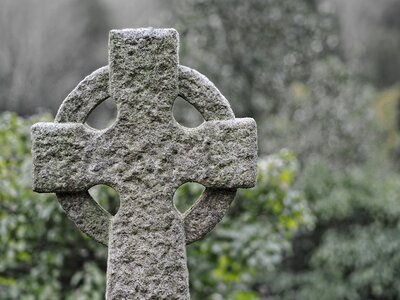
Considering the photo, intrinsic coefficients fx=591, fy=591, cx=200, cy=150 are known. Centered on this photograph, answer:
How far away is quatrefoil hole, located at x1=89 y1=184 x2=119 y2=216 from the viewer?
418 cm

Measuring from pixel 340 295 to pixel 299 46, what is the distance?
3749mm

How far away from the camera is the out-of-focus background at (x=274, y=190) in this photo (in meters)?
4.39

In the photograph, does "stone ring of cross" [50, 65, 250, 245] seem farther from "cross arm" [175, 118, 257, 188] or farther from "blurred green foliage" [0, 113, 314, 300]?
"blurred green foliage" [0, 113, 314, 300]

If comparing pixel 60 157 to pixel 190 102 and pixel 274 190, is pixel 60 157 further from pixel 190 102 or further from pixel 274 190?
pixel 274 190

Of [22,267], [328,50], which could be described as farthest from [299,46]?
[22,267]

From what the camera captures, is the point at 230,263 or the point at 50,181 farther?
the point at 230,263

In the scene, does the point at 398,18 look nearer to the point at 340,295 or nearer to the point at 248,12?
the point at 248,12

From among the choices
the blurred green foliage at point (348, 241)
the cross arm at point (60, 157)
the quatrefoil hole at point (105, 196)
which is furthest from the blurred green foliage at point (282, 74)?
the cross arm at point (60, 157)

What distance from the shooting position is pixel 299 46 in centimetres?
892

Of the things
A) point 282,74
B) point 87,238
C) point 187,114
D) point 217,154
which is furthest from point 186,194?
point 282,74

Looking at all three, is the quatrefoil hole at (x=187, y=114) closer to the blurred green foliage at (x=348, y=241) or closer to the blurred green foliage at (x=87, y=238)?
the blurred green foliage at (x=348, y=241)

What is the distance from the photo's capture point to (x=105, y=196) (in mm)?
4281

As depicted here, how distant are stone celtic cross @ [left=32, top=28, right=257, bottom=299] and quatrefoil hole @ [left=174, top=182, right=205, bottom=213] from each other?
2075 mm

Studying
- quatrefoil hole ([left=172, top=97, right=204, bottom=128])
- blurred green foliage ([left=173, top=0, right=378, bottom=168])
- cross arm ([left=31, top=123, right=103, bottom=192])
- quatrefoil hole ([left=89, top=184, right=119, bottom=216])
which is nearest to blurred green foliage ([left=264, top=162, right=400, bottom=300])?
blurred green foliage ([left=173, top=0, right=378, bottom=168])
